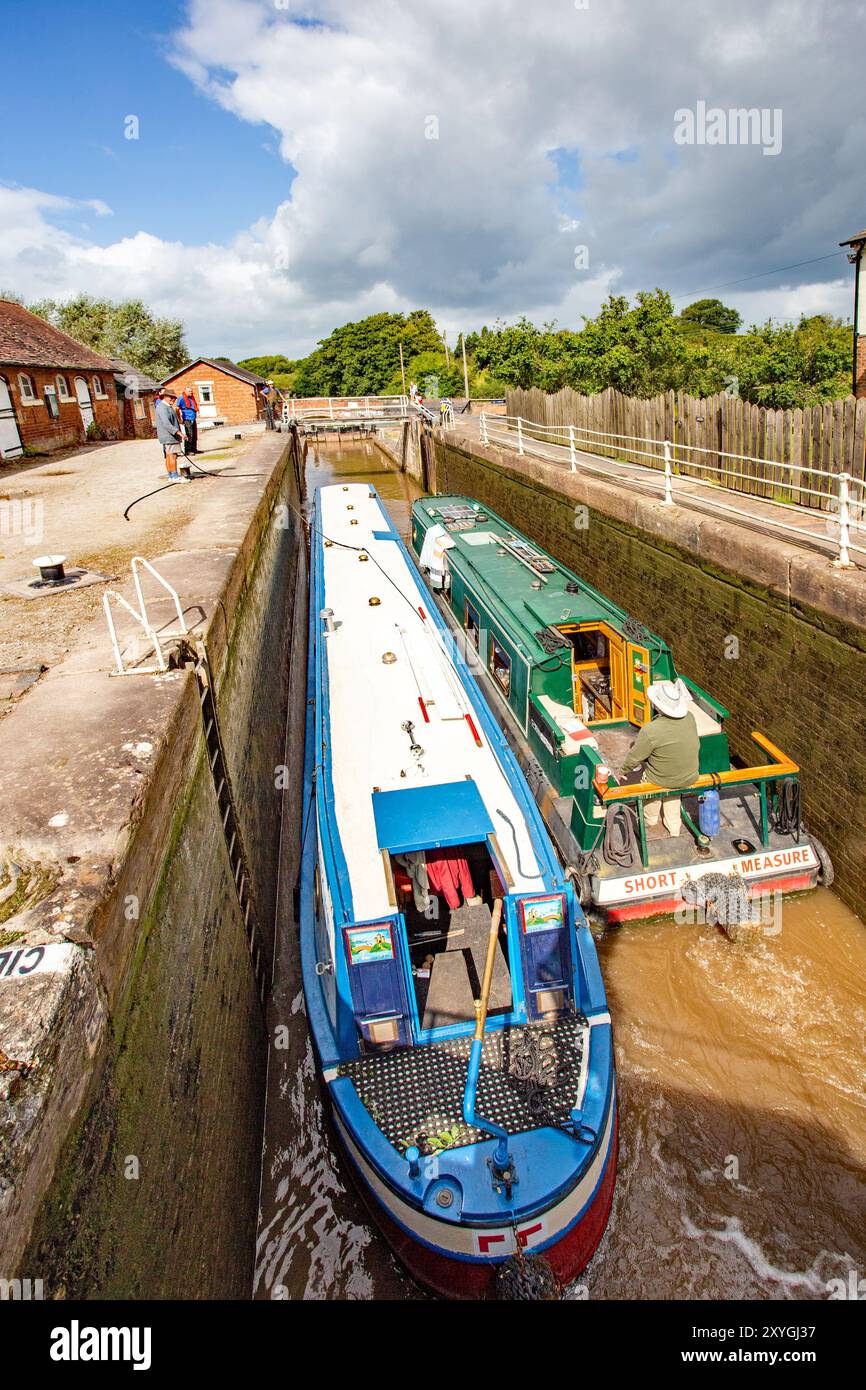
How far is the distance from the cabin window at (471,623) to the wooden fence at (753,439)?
11.3 ft

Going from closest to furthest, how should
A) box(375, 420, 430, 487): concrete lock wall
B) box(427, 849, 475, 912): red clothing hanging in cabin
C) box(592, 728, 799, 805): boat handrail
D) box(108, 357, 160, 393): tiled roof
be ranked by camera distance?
box(427, 849, 475, 912): red clothing hanging in cabin
box(592, 728, 799, 805): boat handrail
box(108, 357, 160, 393): tiled roof
box(375, 420, 430, 487): concrete lock wall

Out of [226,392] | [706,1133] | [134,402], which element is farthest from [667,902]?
[226,392]

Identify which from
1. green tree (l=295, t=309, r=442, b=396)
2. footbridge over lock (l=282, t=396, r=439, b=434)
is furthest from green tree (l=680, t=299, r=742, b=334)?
footbridge over lock (l=282, t=396, r=439, b=434)

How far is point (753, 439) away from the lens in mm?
11164

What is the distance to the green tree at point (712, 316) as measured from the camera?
8819cm

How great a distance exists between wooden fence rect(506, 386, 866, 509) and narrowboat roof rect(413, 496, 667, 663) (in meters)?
2.22

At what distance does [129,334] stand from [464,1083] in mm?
54369

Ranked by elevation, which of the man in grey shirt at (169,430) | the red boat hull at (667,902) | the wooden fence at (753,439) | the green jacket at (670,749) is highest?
the man in grey shirt at (169,430)

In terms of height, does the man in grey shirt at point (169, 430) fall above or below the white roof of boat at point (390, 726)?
above

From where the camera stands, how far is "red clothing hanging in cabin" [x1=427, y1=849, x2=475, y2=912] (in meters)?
6.31

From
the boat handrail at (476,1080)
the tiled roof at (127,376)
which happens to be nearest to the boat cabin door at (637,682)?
the boat handrail at (476,1080)

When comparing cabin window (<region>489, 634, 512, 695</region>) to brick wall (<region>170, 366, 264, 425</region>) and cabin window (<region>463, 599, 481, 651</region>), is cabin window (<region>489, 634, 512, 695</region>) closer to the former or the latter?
cabin window (<region>463, 599, 481, 651</region>)

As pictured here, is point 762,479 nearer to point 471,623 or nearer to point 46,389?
point 471,623

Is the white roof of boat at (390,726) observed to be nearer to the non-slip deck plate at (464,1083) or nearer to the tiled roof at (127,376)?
the non-slip deck plate at (464,1083)
